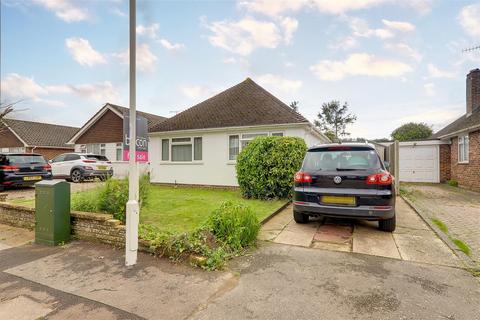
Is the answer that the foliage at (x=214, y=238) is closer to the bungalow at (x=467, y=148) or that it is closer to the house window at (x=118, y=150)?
the bungalow at (x=467, y=148)

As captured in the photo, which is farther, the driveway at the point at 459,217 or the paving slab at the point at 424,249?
the driveway at the point at 459,217

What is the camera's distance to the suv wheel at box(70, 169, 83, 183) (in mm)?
13750

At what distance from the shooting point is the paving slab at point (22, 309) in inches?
101

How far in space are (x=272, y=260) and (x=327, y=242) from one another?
1309 mm

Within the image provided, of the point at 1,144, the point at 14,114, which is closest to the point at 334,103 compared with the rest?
the point at 14,114

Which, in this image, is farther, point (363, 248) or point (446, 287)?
point (363, 248)

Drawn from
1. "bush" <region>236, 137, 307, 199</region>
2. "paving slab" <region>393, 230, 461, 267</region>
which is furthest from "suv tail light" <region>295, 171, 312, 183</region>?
"bush" <region>236, 137, 307, 199</region>

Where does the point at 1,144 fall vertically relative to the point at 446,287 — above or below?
above

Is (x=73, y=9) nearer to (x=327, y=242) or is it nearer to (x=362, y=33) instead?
(x=327, y=242)

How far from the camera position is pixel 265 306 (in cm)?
265

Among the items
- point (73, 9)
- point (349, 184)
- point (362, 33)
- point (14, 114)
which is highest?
point (362, 33)

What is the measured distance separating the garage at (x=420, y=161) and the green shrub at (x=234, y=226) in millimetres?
15868

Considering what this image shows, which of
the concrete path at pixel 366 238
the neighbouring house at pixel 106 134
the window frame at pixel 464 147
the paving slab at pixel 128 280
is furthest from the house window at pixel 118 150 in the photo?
the window frame at pixel 464 147

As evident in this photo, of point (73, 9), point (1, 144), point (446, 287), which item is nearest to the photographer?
point (446, 287)
